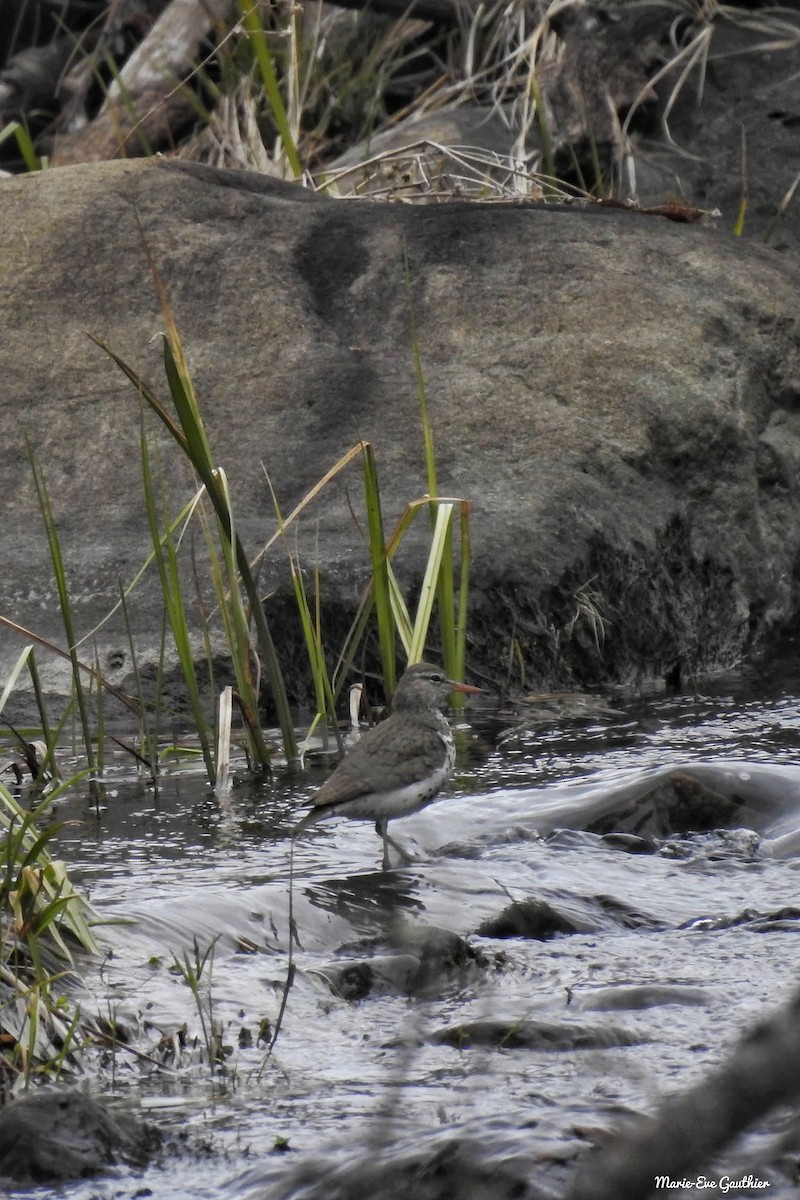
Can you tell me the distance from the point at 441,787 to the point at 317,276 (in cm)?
384

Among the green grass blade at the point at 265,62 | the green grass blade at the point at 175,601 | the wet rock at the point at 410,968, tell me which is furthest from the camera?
the green grass blade at the point at 265,62

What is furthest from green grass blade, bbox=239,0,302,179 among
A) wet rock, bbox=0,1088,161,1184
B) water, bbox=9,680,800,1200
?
wet rock, bbox=0,1088,161,1184

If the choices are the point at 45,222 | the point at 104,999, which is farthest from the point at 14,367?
the point at 104,999

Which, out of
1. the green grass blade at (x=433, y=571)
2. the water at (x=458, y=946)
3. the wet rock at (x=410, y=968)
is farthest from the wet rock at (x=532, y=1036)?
the green grass blade at (x=433, y=571)

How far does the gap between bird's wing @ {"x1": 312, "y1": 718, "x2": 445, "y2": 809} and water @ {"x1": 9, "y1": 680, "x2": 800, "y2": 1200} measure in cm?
25

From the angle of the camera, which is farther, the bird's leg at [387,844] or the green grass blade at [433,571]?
the green grass blade at [433,571]

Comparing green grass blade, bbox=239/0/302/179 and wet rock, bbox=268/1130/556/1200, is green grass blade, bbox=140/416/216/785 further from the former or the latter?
wet rock, bbox=268/1130/556/1200

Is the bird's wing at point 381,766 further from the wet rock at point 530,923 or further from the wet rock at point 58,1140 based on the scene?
the wet rock at point 58,1140

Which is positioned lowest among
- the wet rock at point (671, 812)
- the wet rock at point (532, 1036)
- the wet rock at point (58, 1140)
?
the wet rock at point (671, 812)

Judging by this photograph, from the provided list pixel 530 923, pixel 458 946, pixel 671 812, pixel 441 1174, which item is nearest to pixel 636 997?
pixel 458 946

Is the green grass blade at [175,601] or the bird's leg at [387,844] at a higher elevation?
the green grass blade at [175,601]

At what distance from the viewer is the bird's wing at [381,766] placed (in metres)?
5.18

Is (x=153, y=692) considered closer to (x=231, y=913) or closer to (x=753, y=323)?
(x=231, y=913)

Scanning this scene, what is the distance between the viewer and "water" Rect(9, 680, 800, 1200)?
3.13 m
